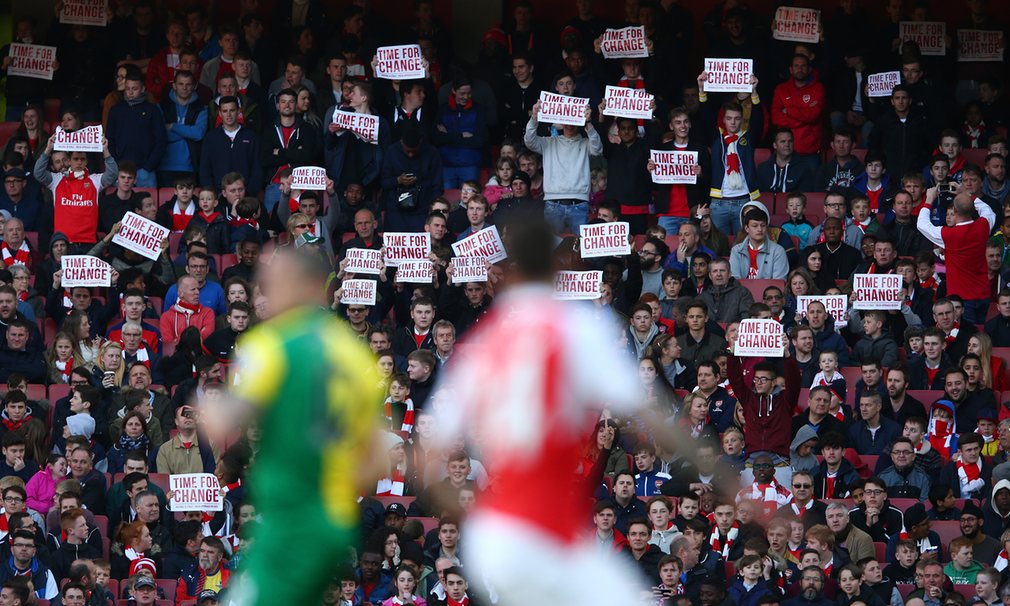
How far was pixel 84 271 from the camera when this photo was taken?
19047 millimetres

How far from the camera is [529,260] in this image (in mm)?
8188

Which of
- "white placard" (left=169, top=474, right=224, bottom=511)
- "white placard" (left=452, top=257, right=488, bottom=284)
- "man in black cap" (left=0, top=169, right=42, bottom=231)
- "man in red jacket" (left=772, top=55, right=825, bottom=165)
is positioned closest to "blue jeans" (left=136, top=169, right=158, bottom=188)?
"man in black cap" (left=0, top=169, right=42, bottom=231)

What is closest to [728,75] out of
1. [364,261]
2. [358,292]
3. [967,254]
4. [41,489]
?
[967,254]

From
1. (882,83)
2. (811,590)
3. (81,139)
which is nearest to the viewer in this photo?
(811,590)

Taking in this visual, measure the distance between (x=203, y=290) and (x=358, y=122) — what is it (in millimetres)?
2603

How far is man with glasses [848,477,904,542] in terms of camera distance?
1650 cm

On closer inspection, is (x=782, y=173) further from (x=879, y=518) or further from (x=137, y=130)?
(x=137, y=130)

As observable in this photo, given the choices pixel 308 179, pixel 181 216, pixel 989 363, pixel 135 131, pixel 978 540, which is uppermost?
pixel 135 131

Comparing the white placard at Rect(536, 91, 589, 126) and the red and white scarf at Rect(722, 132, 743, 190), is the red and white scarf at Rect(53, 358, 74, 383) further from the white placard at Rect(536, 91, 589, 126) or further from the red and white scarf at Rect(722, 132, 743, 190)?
the red and white scarf at Rect(722, 132, 743, 190)

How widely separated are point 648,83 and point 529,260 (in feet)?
43.8

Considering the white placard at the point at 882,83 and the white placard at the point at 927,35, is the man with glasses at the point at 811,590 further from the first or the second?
the white placard at the point at 927,35

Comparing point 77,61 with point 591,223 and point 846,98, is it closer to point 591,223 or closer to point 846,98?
point 591,223

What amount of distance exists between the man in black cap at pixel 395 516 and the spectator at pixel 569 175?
15.0 feet

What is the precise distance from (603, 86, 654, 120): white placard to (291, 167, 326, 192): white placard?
3009 mm
